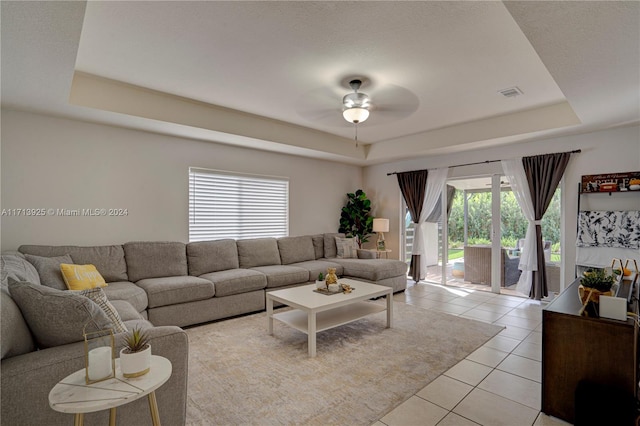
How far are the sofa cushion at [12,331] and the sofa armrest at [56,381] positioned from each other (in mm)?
46

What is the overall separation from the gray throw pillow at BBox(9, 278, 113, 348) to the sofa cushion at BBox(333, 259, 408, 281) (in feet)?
12.5

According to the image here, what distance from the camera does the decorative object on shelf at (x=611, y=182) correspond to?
13.1ft

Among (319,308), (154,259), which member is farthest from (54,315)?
(154,259)

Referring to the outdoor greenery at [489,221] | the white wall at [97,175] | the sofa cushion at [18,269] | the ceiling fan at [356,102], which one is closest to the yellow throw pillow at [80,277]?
the sofa cushion at [18,269]

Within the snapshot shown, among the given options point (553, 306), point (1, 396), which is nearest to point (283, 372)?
point (1, 396)

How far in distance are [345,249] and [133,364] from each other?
185 inches

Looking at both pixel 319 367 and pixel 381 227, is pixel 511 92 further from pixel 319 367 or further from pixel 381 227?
pixel 319 367

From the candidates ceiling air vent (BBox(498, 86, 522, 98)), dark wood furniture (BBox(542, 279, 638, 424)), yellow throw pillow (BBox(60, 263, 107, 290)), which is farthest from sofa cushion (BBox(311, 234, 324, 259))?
dark wood furniture (BBox(542, 279, 638, 424))

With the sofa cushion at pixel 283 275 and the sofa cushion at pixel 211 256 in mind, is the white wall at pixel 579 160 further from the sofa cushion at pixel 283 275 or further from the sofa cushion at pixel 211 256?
the sofa cushion at pixel 211 256

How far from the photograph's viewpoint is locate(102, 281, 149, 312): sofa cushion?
3.14m

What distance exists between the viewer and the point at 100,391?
4.07 ft

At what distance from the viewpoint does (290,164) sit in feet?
19.5

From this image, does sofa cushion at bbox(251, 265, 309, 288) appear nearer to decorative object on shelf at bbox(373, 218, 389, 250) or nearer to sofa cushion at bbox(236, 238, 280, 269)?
sofa cushion at bbox(236, 238, 280, 269)

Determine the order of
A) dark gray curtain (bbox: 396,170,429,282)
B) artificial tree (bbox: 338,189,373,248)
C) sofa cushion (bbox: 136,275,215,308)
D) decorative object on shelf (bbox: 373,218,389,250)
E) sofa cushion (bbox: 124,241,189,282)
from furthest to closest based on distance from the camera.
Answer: artificial tree (bbox: 338,189,373,248) < decorative object on shelf (bbox: 373,218,389,250) < dark gray curtain (bbox: 396,170,429,282) < sofa cushion (bbox: 124,241,189,282) < sofa cushion (bbox: 136,275,215,308)
